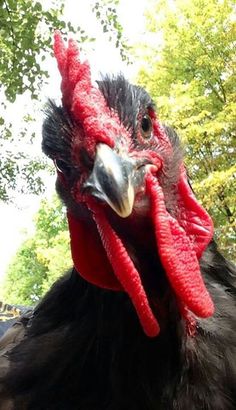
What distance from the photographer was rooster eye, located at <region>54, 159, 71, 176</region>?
2066mm

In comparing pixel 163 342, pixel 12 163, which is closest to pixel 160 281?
pixel 163 342

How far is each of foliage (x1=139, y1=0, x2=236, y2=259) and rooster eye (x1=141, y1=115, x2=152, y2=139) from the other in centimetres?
811

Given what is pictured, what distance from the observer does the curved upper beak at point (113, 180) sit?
1.65m

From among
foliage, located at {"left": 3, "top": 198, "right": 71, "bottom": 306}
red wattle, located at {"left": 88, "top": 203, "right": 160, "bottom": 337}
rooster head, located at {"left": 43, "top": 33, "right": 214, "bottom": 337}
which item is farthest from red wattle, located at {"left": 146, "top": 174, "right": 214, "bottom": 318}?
foliage, located at {"left": 3, "top": 198, "right": 71, "bottom": 306}

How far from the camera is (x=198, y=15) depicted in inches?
472

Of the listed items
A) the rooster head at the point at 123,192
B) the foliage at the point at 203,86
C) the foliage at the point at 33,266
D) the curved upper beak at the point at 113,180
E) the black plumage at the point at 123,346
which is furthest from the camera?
the foliage at the point at 33,266

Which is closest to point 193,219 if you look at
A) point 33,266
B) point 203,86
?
point 203,86

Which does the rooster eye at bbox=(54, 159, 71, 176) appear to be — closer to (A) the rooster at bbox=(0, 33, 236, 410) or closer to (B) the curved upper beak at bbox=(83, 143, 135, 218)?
(A) the rooster at bbox=(0, 33, 236, 410)

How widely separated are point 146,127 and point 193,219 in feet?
1.28

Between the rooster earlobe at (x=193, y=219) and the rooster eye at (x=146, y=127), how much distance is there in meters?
0.21

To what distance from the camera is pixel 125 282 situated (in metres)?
1.76

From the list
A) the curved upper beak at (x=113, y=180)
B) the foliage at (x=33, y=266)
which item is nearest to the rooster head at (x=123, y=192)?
the curved upper beak at (x=113, y=180)

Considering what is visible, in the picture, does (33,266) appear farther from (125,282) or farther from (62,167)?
(125,282)

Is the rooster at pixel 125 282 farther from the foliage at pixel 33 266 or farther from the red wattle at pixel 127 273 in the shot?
the foliage at pixel 33 266
